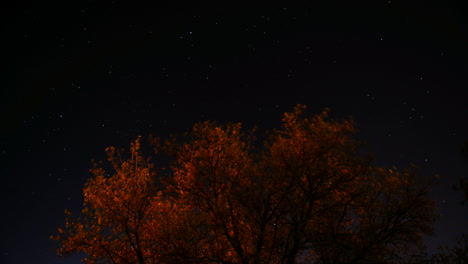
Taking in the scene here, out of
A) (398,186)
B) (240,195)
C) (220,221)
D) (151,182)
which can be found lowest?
(220,221)

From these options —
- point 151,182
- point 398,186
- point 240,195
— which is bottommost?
point 240,195

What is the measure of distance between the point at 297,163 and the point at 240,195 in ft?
9.41

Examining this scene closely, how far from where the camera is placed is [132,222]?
16.7 m

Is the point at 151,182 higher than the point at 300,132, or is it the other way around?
the point at 300,132

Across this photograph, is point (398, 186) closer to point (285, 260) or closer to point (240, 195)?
point (285, 260)

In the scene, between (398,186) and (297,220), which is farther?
(398,186)

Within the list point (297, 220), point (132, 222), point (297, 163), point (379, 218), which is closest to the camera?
point (297, 220)

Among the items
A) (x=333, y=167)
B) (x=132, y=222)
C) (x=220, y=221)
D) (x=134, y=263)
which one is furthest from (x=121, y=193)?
(x=333, y=167)

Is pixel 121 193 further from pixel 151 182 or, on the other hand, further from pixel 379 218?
pixel 379 218

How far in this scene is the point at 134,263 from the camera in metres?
15.8

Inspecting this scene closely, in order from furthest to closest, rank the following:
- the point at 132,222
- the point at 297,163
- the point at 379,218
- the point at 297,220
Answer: the point at 132,222
the point at 379,218
the point at 297,163
the point at 297,220

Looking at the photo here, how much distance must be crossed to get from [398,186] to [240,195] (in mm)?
8367

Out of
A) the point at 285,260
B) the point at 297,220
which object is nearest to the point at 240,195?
the point at 297,220

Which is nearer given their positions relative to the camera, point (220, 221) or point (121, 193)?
point (220, 221)
